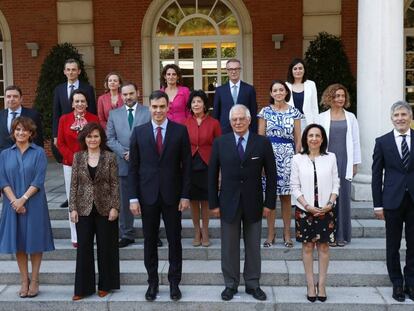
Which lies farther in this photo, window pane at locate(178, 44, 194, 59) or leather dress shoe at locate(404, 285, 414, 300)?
window pane at locate(178, 44, 194, 59)

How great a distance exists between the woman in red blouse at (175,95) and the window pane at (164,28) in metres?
7.18

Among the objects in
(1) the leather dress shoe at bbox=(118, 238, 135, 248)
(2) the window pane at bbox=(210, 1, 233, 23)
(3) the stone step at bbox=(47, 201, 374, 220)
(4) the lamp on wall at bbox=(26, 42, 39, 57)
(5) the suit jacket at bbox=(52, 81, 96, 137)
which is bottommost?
(1) the leather dress shoe at bbox=(118, 238, 135, 248)

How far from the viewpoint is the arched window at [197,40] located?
1323 cm

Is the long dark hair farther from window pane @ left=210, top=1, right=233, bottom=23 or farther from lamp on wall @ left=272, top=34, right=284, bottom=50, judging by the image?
window pane @ left=210, top=1, right=233, bottom=23

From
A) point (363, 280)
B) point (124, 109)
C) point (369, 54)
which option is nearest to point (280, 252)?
point (363, 280)

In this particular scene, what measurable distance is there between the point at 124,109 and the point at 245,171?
70.9 inches

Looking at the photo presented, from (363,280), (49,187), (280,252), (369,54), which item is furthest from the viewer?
(49,187)

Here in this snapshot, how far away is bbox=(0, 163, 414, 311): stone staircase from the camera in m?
5.30

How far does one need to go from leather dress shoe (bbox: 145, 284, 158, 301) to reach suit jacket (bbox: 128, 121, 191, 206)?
852 mm

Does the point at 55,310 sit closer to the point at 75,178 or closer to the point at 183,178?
the point at 75,178

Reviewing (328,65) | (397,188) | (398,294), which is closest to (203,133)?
(397,188)

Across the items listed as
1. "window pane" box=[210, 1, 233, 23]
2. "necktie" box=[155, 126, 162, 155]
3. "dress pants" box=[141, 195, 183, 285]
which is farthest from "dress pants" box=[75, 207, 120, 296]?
"window pane" box=[210, 1, 233, 23]

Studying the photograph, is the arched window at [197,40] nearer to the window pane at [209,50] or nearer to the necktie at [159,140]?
the window pane at [209,50]

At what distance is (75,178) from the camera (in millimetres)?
5273
